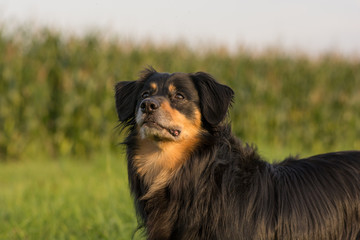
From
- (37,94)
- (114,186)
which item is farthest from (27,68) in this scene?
(114,186)

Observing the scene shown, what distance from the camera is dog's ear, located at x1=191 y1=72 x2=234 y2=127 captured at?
4.07 m

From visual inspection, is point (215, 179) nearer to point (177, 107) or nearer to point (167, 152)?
point (167, 152)

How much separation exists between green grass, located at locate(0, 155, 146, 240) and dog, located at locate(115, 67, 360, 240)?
1.76 meters

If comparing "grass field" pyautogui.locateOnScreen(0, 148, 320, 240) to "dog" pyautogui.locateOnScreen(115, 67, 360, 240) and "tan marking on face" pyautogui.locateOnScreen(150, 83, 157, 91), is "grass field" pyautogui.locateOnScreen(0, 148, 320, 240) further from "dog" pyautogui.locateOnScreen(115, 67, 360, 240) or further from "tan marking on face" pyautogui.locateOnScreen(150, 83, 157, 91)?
"tan marking on face" pyautogui.locateOnScreen(150, 83, 157, 91)

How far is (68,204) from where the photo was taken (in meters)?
7.06

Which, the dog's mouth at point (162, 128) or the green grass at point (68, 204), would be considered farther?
the green grass at point (68, 204)

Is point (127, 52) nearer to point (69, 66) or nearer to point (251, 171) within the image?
point (69, 66)

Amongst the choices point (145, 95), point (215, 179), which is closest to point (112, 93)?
point (145, 95)

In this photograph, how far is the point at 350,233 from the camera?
152 inches

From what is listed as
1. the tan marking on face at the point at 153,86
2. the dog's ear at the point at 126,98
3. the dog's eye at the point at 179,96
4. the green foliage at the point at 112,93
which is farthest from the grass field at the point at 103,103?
the dog's eye at the point at 179,96

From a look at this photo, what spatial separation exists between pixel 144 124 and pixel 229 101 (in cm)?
77

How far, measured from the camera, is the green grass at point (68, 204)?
19.0ft

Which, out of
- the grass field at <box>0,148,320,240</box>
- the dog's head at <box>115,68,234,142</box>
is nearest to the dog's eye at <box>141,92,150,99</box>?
the dog's head at <box>115,68,234,142</box>

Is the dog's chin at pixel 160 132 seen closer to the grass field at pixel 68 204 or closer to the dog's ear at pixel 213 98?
the dog's ear at pixel 213 98
